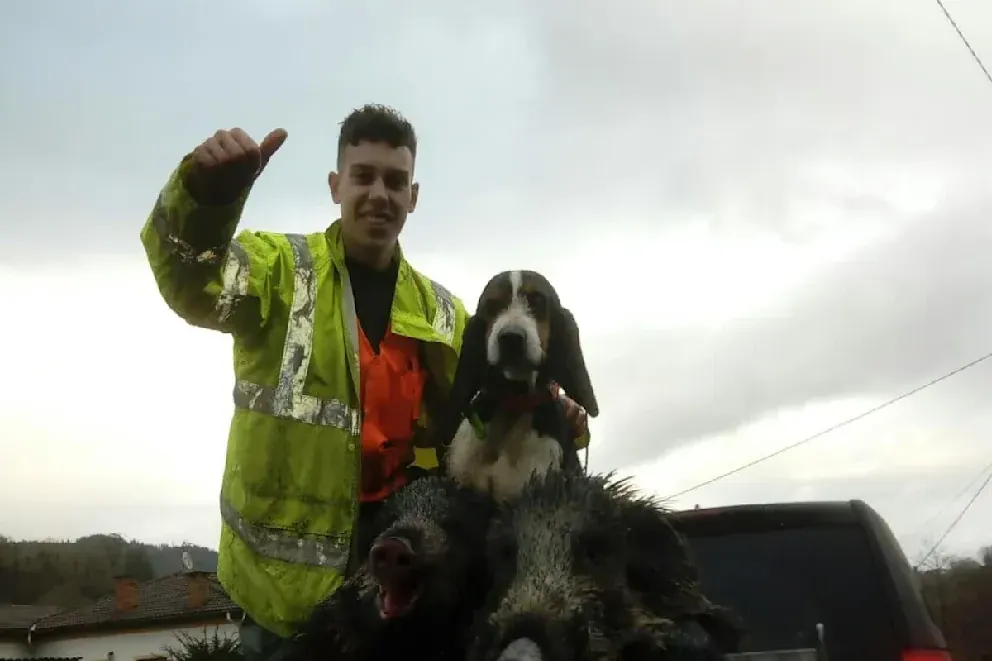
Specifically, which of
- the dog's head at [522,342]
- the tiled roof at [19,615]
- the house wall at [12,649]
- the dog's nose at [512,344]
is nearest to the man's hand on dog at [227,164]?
the dog's head at [522,342]

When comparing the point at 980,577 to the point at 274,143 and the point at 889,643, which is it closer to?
the point at 889,643

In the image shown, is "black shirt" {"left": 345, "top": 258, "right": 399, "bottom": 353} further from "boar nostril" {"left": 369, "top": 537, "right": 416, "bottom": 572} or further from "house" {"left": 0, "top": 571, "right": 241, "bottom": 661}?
"house" {"left": 0, "top": 571, "right": 241, "bottom": 661}

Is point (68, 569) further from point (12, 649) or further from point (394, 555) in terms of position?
point (394, 555)

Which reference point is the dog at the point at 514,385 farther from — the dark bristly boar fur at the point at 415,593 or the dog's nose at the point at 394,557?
the dog's nose at the point at 394,557

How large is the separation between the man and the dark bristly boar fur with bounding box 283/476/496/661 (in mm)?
290

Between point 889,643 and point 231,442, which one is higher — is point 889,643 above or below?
below

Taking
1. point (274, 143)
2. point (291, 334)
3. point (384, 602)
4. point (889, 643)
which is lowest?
point (889, 643)

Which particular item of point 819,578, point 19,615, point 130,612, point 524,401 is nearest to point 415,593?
point 524,401

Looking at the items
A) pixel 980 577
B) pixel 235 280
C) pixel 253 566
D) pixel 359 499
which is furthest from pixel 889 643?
pixel 980 577

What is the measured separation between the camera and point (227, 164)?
149 cm

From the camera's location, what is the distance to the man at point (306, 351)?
5.45 ft

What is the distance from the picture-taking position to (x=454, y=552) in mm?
1279

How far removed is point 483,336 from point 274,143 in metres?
1.18

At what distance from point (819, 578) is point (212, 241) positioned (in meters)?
2.41
